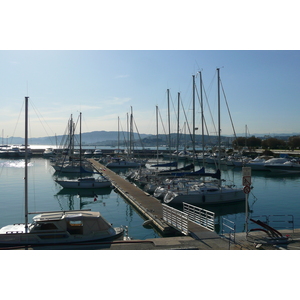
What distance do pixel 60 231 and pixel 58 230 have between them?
104 millimetres

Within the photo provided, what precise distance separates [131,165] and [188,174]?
32.2m

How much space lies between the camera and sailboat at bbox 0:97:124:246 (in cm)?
1355

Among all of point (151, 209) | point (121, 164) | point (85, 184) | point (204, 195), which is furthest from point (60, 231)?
point (121, 164)

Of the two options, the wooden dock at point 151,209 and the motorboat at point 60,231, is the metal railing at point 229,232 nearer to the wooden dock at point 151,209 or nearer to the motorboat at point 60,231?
the wooden dock at point 151,209

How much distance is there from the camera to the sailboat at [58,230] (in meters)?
13.6

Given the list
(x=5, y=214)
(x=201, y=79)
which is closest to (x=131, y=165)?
(x=201, y=79)

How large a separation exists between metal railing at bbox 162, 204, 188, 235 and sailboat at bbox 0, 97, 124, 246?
341cm

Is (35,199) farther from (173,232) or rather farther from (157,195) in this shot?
(173,232)

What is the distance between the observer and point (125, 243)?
43.7ft

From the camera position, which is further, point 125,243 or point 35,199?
point 35,199

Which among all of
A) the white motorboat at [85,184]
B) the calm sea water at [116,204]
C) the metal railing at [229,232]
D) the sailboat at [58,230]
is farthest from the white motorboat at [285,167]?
the sailboat at [58,230]

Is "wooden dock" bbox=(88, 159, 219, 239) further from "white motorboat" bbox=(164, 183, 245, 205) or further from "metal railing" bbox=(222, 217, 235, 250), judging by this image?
"white motorboat" bbox=(164, 183, 245, 205)

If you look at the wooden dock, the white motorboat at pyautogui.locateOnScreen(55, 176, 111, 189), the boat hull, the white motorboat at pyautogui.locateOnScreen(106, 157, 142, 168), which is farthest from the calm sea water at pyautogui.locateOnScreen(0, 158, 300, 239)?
the white motorboat at pyautogui.locateOnScreen(106, 157, 142, 168)

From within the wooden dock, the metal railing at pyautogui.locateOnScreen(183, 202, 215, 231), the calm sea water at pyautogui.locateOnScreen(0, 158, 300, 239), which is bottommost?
the calm sea water at pyautogui.locateOnScreen(0, 158, 300, 239)
